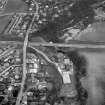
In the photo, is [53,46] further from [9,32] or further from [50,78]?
[9,32]

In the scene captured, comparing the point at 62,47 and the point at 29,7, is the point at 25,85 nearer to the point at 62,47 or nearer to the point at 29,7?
the point at 62,47

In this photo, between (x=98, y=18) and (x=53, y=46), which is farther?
(x=98, y=18)

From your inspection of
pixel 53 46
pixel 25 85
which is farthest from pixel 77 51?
pixel 25 85

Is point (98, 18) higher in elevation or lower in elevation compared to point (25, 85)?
higher

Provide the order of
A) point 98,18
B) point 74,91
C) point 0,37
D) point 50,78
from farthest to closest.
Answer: point 98,18
point 0,37
point 50,78
point 74,91

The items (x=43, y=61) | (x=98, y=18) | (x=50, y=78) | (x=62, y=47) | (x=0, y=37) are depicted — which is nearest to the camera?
(x=50, y=78)

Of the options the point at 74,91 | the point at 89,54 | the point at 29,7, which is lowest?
the point at 74,91
